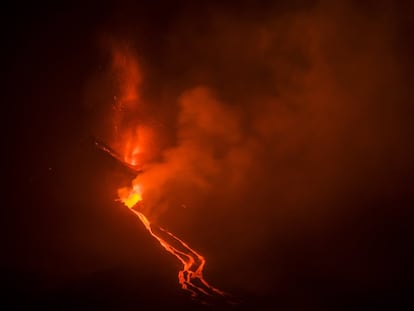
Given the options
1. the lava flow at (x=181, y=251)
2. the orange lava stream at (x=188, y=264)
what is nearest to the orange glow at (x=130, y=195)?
the lava flow at (x=181, y=251)

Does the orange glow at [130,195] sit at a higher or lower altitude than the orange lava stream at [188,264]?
higher

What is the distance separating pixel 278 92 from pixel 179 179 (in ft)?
22.3

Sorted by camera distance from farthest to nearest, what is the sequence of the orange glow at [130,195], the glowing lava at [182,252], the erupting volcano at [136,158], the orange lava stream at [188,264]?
1. the orange glow at [130,195]
2. the erupting volcano at [136,158]
3. the glowing lava at [182,252]
4. the orange lava stream at [188,264]

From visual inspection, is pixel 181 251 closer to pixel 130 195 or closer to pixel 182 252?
pixel 182 252

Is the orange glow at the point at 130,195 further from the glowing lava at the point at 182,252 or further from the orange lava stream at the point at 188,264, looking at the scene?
the orange lava stream at the point at 188,264

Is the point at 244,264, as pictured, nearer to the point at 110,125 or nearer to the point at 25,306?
the point at 25,306

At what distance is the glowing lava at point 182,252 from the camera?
13062 millimetres

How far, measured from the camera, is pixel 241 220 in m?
21.1

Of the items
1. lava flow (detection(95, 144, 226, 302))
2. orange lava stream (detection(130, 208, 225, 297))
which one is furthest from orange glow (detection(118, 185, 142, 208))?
orange lava stream (detection(130, 208, 225, 297))

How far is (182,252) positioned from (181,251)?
0.29 ft

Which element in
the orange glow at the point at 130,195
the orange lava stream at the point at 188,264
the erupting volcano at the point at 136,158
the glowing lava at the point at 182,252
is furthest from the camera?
the orange glow at the point at 130,195

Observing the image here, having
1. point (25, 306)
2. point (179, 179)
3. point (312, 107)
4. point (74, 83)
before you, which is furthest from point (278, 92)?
point (25, 306)

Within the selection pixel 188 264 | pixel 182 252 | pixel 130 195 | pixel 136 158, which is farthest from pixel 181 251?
pixel 136 158

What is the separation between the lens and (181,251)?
55.0ft
